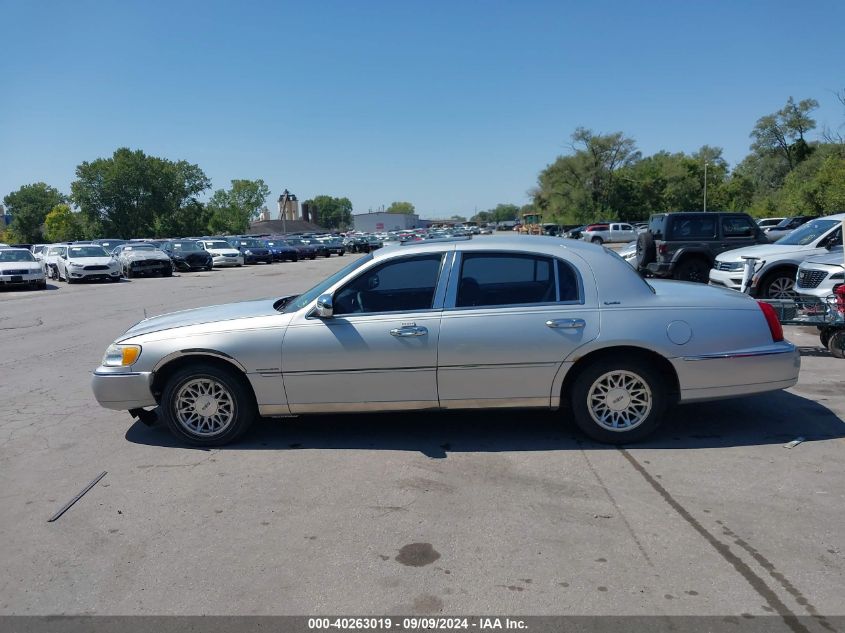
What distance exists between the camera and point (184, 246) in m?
35.1

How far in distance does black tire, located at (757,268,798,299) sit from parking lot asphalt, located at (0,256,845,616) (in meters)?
5.70

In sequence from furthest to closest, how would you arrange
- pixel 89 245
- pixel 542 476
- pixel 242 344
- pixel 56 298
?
1. pixel 89 245
2. pixel 56 298
3. pixel 242 344
4. pixel 542 476

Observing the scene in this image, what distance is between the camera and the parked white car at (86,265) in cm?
2634

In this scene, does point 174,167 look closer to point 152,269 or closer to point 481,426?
point 152,269

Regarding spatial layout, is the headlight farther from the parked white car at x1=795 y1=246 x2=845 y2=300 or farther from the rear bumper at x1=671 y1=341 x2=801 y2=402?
the parked white car at x1=795 y1=246 x2=845 y2=300

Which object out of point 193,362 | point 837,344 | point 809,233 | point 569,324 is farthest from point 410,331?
point 809,233

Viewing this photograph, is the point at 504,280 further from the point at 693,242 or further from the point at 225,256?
the point at 225,256

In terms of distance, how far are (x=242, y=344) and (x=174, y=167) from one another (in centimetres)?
10154

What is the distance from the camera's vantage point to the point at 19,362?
9688mm

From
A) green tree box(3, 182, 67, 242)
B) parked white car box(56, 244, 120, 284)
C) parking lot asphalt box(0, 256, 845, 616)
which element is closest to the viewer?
parking lot asphalt box(0, 256, 845, 616)

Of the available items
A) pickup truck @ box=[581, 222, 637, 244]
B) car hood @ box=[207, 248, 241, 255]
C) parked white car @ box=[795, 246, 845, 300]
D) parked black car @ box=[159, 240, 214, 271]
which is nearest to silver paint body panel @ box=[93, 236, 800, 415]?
parked white car @ box=[795, 246, 845, 300]

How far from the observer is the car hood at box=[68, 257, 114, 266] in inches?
1038

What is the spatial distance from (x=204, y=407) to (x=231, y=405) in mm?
236

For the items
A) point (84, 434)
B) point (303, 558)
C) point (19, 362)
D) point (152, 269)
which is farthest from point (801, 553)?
point (152, 269)
